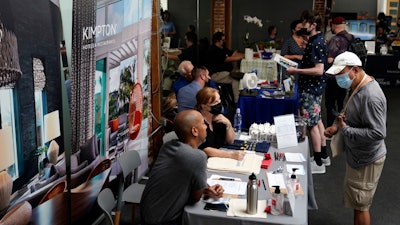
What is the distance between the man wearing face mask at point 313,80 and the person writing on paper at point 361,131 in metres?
1.50

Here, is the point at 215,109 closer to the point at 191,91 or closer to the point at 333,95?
the point at 191,91


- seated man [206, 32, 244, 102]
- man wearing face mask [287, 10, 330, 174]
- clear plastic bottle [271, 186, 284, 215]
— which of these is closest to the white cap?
clear plastic bottle [271, 186, 284, 215]

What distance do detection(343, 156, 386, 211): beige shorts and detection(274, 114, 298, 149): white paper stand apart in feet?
1.50

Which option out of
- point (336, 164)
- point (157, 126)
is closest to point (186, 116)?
point (157, 126)

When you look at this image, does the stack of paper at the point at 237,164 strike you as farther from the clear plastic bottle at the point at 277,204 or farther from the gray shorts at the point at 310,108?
the gray shorts at the point at 310,108

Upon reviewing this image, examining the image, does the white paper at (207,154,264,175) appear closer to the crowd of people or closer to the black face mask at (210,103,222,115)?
the crowd of people

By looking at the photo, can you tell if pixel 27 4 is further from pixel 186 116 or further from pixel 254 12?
pixel 254 12

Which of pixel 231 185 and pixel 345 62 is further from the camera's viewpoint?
pixel 345 62

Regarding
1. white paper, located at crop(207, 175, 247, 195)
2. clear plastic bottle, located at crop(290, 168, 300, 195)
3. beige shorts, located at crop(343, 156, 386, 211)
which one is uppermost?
clear plastic bottle, located at crop(290, 168, 300, 195)

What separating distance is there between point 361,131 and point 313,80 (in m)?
1.88

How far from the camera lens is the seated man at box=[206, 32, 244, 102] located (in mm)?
7539

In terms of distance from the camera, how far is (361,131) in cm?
301

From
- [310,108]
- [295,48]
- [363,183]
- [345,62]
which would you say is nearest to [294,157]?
[363,183]

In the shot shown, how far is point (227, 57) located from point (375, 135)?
499 cm
